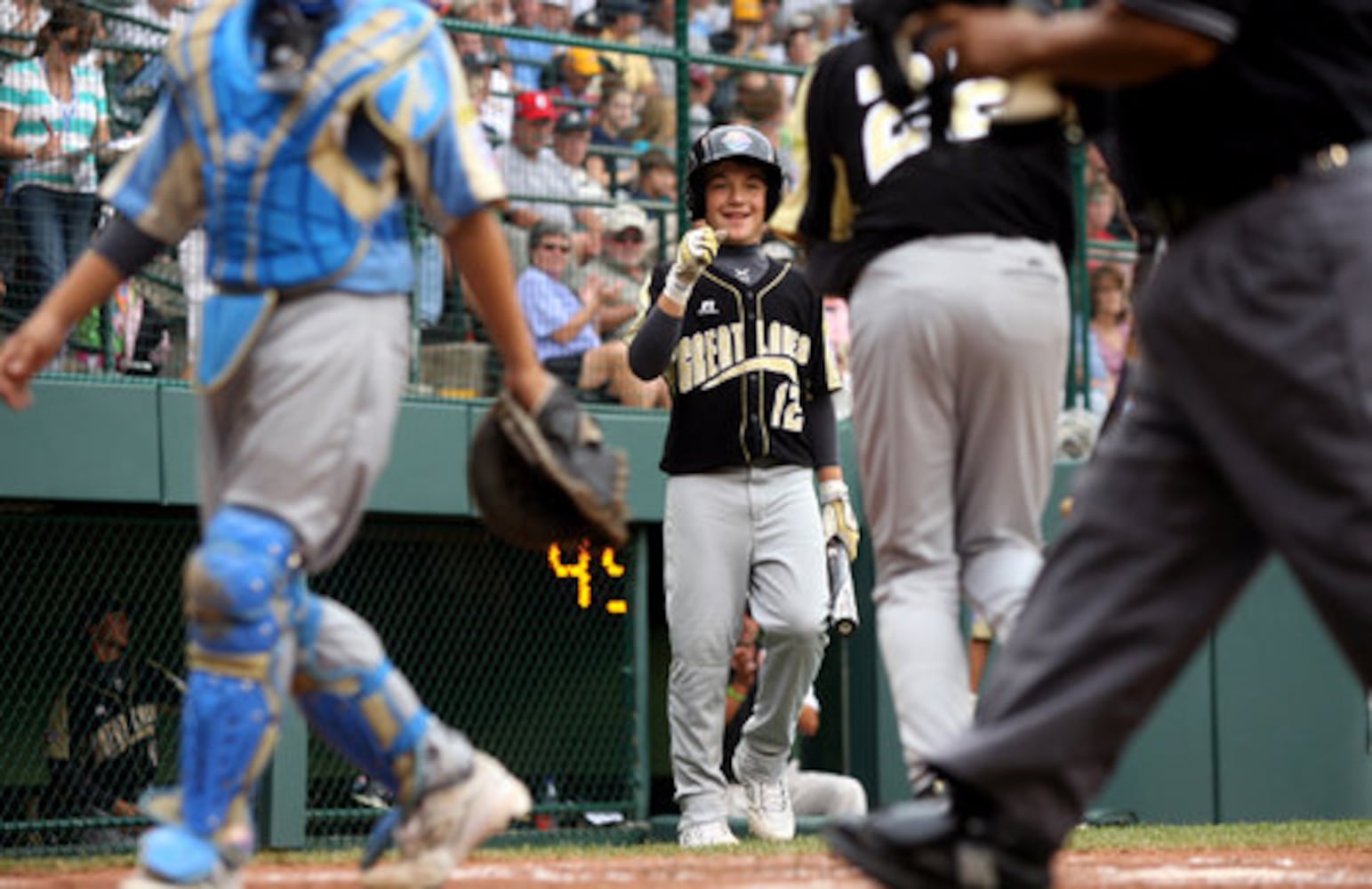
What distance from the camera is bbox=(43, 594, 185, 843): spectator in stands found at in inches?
396

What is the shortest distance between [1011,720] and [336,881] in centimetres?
247

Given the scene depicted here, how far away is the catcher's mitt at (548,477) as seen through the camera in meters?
4.75

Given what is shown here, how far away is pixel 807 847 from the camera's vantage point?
7.29m

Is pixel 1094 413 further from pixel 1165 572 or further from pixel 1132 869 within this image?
Answer: pixel 1165 572

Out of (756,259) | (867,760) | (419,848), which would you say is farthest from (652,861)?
(867,760)

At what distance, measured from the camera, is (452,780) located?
15.4ft

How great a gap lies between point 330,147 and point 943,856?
1862 millimetres

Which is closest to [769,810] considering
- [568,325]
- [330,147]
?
[568,325]

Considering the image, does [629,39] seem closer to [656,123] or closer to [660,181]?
[656,123]

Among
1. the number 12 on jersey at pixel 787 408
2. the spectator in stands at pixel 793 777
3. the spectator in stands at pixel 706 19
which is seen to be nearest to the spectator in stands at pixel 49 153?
the number 12 on jersey at pixel 787 408

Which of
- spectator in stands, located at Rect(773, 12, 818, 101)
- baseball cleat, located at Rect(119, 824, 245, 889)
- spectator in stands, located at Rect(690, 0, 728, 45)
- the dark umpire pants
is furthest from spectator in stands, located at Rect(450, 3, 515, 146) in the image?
the dark umpire pants

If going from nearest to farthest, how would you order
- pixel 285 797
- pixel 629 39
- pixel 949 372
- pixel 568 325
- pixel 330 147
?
pixel 330 147, pixel 949 372, pixel 285 797, pixel 568 325, pixel 629 39

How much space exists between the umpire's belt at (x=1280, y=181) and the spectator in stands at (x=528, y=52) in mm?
8424

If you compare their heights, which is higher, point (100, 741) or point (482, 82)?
point (482, 82)
